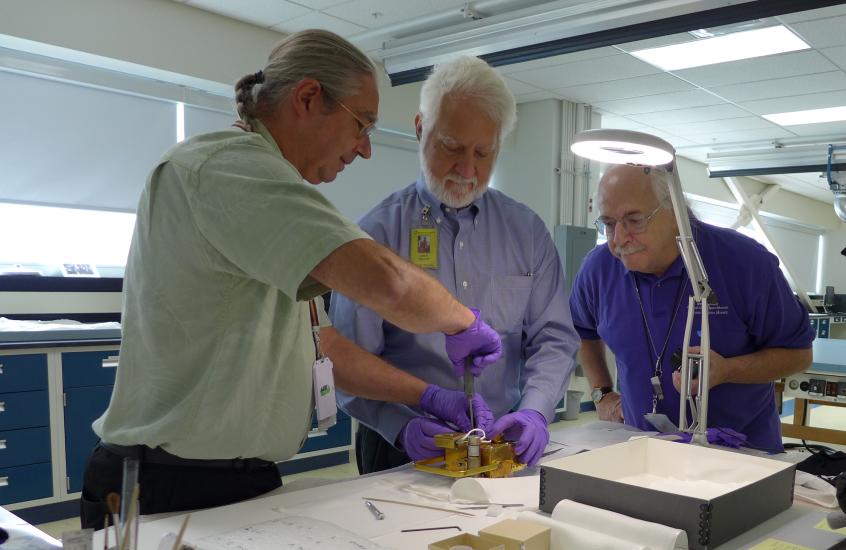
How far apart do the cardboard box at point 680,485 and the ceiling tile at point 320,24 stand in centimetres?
384

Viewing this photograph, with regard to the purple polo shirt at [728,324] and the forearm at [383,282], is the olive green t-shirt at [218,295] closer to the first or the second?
the forearm at [383,282]

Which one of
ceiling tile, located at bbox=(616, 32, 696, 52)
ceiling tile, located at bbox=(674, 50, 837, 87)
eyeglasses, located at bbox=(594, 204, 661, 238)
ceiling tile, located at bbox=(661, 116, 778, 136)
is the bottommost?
eyeglasses, located at bbox=(594, 204, 661, 238)

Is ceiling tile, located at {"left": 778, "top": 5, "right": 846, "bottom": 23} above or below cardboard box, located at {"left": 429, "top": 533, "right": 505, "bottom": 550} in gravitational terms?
above

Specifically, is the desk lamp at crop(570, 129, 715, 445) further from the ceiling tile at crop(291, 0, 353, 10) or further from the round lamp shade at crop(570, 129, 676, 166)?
the ceiling tile at crop(291, 0, 353, 10)

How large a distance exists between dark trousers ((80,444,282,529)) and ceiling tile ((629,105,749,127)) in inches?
251

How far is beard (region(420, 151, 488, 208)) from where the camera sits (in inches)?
69.5

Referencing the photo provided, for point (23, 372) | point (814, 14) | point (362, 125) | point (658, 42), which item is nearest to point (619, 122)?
point (658, 42)

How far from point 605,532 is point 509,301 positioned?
844 millimetres

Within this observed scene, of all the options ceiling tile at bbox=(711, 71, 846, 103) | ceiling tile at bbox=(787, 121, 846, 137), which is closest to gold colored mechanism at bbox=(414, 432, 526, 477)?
ceiling tile at bbox=(711, 71, 846, 103)

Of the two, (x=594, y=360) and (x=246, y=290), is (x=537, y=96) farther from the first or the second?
(x=246, y=290)

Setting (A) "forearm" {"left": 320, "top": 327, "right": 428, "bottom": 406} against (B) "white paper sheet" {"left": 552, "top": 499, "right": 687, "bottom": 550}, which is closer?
(B) "white paper sheet" {"left": 552, "top": 499, "right": 687, "bottom": 550}

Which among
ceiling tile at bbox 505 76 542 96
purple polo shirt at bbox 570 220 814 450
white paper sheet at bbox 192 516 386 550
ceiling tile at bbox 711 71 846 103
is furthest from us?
ceiling tile at bbox 505 76 542 96

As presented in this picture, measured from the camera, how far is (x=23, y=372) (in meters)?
3.44

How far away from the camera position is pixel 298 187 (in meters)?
1.03
